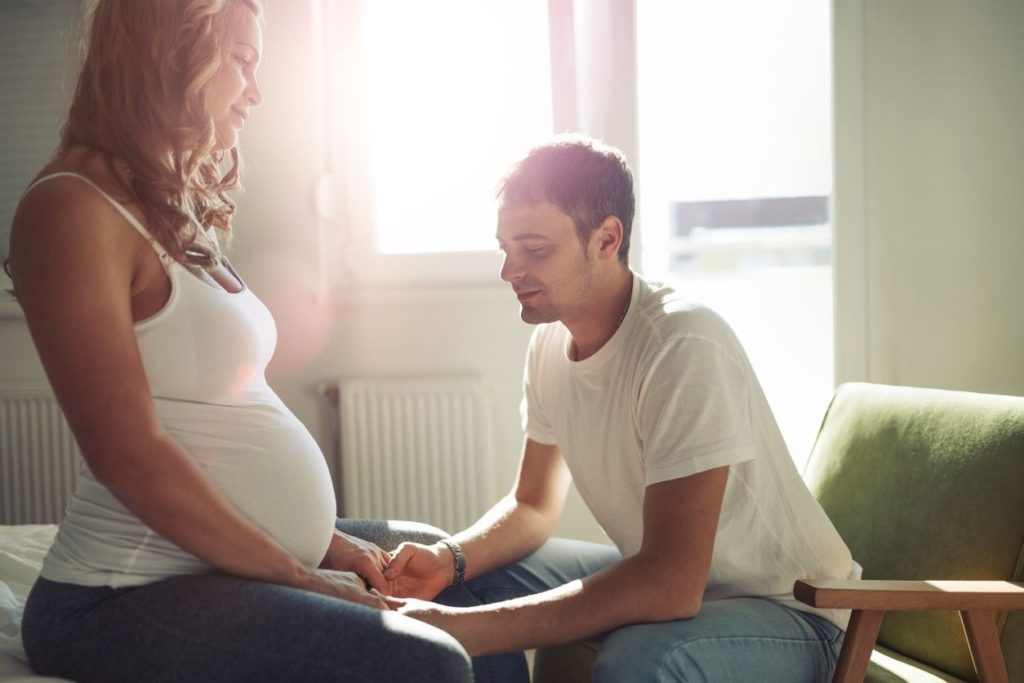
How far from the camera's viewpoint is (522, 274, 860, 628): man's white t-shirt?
1.36 meters

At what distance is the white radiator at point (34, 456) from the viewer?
2.79 meters

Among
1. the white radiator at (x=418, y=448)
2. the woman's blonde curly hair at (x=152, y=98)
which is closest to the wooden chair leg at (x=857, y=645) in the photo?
the woman's blonde curly hair at (x=152, y=98)

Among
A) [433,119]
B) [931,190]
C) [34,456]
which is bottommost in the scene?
[34,456]

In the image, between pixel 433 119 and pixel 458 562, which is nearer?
pixel 458 562

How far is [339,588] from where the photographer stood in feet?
4.00

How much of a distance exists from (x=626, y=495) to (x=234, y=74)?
0.82m

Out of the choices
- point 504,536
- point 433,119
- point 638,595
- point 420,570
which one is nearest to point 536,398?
point 504,536

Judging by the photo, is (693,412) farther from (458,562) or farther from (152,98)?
(152,98)

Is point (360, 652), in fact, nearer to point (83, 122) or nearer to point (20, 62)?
point (83, 122)

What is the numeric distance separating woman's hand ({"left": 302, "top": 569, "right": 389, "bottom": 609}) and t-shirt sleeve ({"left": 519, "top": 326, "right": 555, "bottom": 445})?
51 cm

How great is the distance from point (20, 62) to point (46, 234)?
211 cm

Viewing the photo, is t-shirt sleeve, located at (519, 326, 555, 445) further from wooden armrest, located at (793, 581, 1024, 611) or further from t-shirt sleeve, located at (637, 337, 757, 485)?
wooden armrest, located at (793, 581, 1024, 611)

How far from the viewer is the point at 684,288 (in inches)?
108

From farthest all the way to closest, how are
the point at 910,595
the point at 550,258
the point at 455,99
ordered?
the point at 455,99 → the point at 550,258 → the point at 910,595
